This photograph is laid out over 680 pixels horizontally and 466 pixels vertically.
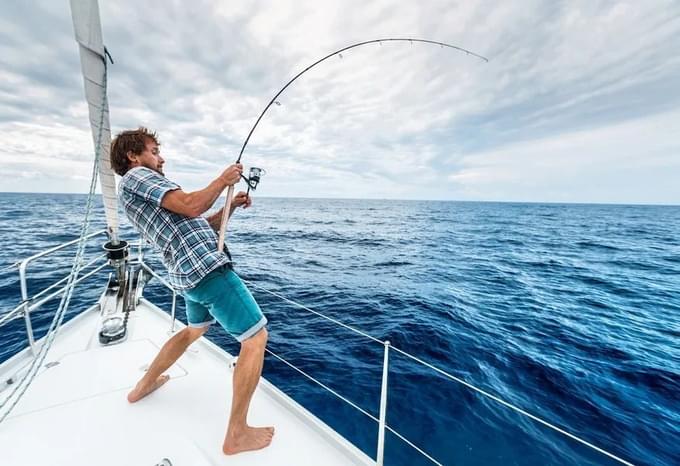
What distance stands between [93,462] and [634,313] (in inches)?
395

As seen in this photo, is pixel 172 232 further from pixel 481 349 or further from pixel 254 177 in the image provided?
pixel 481 349

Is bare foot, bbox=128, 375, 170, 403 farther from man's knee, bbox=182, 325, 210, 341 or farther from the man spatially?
the man

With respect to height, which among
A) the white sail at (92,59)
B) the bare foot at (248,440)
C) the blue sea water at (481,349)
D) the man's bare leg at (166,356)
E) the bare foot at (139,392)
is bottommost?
the blue sea water at (481,349)

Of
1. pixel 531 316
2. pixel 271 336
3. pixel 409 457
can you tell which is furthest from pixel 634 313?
pixel 271 336

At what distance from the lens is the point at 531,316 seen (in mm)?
6559

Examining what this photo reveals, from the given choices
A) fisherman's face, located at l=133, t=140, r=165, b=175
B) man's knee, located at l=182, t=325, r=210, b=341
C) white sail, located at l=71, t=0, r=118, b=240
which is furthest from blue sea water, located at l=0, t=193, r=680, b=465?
white sail, located at l=71, t=0, r=118, b=240

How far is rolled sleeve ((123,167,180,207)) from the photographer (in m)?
1.47

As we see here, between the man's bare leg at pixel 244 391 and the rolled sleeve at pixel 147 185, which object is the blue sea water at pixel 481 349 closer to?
the man's bare leg at pixel 244 391

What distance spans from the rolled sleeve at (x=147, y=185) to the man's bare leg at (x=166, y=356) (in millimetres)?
957

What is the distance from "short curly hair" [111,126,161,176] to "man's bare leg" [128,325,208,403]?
3.67ft

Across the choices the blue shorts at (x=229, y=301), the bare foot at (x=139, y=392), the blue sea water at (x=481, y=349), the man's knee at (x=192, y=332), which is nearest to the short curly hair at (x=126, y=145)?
the blue shorts at (x=229, y=301)

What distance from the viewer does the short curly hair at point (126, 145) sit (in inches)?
65.8

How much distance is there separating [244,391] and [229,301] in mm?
503

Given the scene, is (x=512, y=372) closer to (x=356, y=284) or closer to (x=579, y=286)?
(x=356, y=284)
